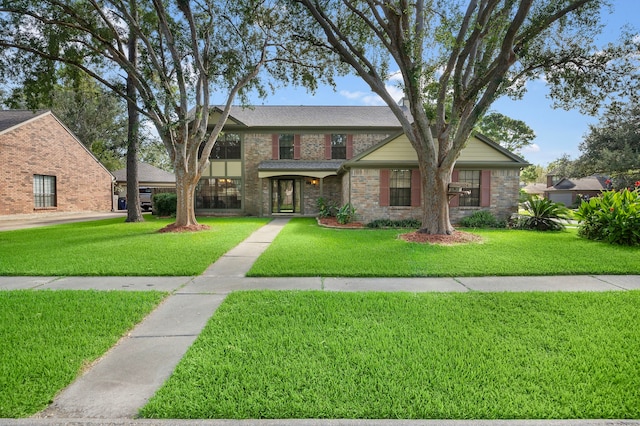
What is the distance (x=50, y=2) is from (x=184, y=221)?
797 centimetres

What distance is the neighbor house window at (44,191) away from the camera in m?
18.6

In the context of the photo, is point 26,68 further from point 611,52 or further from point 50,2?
point 611,52

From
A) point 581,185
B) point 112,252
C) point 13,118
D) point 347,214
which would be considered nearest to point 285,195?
point 347,214

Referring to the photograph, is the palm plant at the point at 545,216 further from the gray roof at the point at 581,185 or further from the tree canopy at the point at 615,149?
the gray roof at the point at 581,185

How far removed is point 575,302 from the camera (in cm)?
426

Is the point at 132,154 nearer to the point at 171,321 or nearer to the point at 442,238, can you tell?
the point at 171,321

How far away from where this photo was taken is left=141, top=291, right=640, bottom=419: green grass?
2.20 meters

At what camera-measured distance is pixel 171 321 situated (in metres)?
3.78

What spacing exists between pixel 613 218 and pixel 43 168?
26.9 meters

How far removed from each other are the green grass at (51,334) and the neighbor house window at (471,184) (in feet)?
42.4

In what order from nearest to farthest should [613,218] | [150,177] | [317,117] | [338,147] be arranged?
[613,218], [338,147], [317,117], [150,177]

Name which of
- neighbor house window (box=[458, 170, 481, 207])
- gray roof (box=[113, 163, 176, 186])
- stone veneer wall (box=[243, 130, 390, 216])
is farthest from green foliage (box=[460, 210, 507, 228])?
gray roof (box=[113, 163, 176, 186])

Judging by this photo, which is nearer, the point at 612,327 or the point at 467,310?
the point at 612,327

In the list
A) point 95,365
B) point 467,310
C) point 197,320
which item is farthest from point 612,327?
point 95,365
